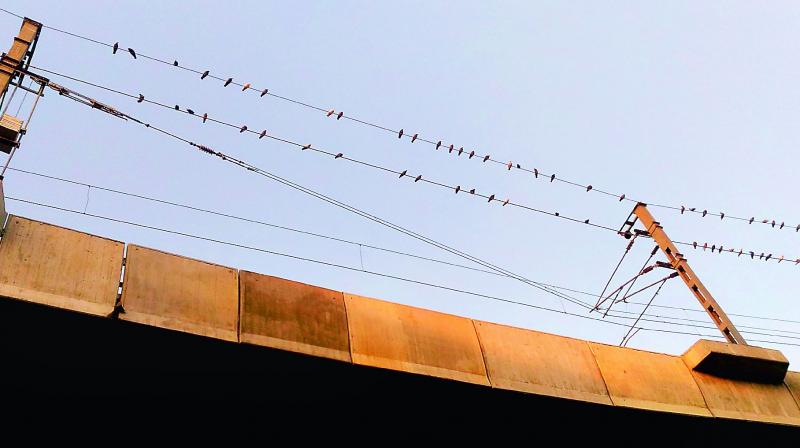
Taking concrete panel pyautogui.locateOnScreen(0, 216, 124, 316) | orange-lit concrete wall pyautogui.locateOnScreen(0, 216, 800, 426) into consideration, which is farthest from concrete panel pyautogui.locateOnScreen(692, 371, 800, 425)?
concrete panel pyautogui.locateOnScreen(0, 216, 124, 316)

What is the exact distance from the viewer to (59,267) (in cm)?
730

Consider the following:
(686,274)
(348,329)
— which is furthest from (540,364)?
(686,274)

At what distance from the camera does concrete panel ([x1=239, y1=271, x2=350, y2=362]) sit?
25.8ft

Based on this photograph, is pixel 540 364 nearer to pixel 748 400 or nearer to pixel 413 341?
pixel 413 341

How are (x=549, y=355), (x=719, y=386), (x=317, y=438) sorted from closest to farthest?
(x=317, y=438), (x=549, y=355), (x=719, y=386)

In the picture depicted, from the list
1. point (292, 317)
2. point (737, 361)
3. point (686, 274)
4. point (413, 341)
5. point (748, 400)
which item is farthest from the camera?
point (686, 274)

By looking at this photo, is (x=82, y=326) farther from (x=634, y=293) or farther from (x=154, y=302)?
(x=634, y=293)

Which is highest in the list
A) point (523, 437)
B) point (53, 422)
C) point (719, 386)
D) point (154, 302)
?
point (719, 386)

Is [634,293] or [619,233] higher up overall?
[619,233]

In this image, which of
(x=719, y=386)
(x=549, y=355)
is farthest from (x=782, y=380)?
(x=549, y=355)

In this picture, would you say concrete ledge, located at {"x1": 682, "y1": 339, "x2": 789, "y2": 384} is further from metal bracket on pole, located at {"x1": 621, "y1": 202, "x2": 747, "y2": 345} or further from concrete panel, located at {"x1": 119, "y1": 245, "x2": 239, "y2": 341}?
concrete panel, located at {"x1": 119, "y1": 245, "x2": 239, "y2": 341}

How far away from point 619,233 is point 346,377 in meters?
11.8

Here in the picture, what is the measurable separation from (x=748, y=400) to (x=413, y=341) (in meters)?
6.01

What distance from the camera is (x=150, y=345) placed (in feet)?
24.5
